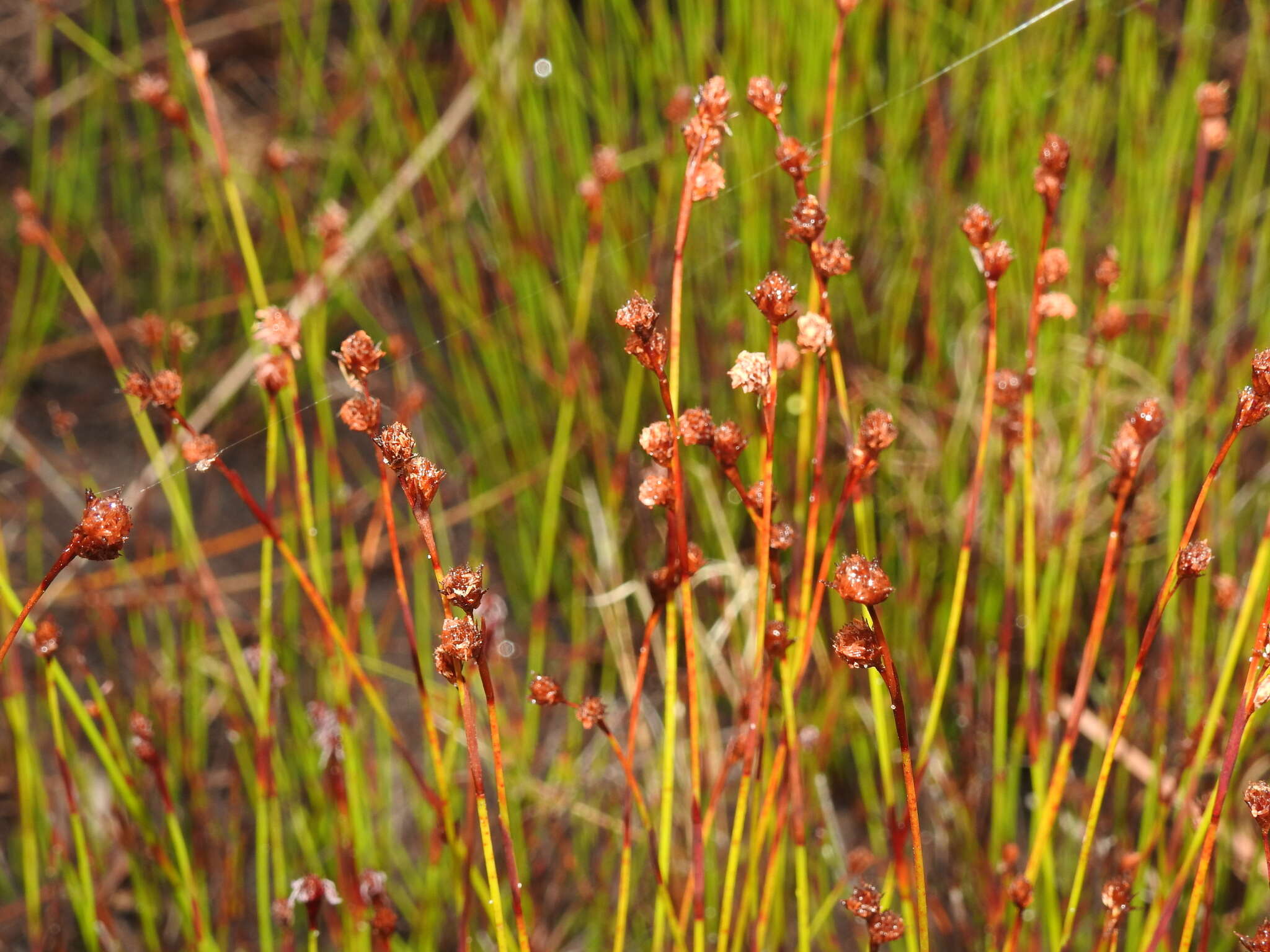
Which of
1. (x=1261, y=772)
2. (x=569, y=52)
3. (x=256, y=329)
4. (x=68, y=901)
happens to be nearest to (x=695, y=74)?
(x=569, y=52)

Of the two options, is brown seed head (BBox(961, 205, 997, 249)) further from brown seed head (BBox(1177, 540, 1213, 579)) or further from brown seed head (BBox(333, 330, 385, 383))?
brown seed head (BBox(333, 330, 385, 383))

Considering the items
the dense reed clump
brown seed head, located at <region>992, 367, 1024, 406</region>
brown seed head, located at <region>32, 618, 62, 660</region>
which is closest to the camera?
brown seed head, located at <region>32, 618, 62, 660</region>

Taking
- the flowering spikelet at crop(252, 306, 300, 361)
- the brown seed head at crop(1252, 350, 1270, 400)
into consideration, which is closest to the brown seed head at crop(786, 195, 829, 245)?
the brown seed head at crop(1252, 350, 1270, 400)

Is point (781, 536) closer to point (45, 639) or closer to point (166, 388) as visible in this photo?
point (166, 388)

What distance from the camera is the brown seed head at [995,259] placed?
0.71 m

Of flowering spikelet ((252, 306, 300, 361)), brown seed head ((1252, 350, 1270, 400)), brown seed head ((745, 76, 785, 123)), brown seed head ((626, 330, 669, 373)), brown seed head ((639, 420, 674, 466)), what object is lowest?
brown seed head ((1252, 350, 1270, 400))

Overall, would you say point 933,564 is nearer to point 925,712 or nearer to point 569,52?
point 925,712

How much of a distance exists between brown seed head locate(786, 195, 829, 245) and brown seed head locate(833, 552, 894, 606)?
0.21 metres

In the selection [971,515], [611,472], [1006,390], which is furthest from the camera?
[611,472]

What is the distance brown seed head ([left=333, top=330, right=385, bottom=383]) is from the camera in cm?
63

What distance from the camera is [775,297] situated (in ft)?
1.94

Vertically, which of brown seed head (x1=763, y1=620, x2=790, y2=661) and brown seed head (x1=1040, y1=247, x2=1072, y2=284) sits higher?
brown seed head (x1=1040, y1=247, x2=1072, y2=284)

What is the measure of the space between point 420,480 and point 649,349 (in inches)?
5.6

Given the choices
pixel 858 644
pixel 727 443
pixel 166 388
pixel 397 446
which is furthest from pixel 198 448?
pixel 858 644
